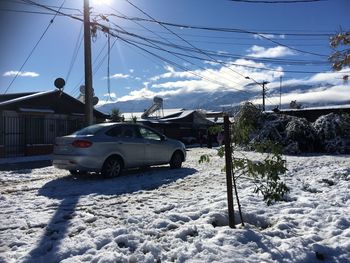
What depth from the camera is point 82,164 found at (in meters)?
10.5

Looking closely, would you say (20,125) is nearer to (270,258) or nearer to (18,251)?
(18,251)

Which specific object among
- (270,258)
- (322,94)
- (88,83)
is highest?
(322,94)

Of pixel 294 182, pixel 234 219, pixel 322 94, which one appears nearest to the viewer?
pixel 234 219

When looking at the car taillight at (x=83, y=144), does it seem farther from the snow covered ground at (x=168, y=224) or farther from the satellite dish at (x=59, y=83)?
the satellite dish at (x=59, y=83)

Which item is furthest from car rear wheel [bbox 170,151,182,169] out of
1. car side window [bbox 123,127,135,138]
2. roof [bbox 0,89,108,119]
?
roof [bbox 0,89,108,119]

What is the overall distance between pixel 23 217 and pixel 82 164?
156 inches

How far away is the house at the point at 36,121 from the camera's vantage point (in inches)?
825

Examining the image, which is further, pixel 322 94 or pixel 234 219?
pixel 322 94

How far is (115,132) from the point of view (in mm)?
11500

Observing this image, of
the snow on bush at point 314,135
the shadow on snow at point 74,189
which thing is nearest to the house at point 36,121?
the shadow on snow at point 74,189

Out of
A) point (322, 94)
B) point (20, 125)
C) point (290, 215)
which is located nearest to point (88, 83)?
point (20, 125)

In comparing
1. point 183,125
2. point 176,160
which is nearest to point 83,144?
point 176,160

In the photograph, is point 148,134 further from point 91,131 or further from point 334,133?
point 334,133

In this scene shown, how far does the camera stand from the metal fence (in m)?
20.6
